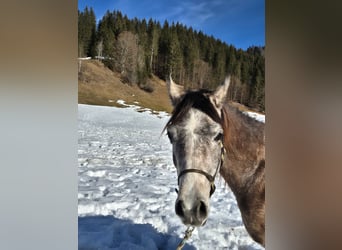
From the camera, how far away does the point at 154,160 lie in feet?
5.76

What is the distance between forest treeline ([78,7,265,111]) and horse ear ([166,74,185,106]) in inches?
1.1

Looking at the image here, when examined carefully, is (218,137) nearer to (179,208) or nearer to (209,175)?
(209,175)

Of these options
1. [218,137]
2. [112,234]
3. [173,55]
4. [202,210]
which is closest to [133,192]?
[112,234]

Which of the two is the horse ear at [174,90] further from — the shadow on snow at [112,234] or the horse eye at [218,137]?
the shadow on snow at [112,234]

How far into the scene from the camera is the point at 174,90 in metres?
1.75

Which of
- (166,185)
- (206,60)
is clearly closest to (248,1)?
(206,60)

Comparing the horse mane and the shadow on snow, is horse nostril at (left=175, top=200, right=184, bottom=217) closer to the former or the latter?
the shadow on snow

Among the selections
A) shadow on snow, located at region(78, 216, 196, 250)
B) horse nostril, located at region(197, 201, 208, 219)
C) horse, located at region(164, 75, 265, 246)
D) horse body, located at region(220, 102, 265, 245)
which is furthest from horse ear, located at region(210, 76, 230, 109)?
shadow on snow, located at region(78, 216, 196, 250)

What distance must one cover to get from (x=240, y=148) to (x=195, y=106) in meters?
0.36

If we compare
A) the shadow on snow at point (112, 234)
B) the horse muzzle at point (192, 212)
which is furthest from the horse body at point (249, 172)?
the shadow on snow at point (112, 234)
